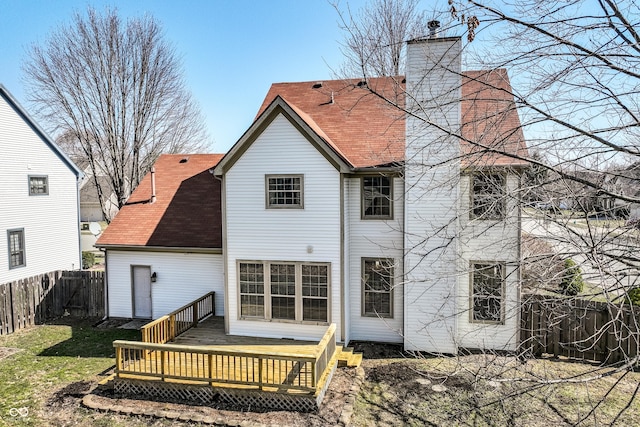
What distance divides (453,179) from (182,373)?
7507mm

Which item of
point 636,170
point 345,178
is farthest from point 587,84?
point 345,178

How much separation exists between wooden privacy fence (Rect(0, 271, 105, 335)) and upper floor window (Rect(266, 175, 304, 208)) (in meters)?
8.03

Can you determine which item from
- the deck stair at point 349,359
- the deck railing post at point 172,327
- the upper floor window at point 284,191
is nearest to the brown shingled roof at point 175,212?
the deck railing post at point 172,327

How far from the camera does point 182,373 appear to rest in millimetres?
9539

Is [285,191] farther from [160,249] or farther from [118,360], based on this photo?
[118,360]

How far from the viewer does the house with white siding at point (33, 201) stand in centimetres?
1625

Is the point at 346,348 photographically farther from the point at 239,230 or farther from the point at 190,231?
the point at 190,231

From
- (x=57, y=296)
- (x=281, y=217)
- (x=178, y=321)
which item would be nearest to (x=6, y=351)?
(x=57, y=296)

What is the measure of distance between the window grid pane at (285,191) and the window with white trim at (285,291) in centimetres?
173

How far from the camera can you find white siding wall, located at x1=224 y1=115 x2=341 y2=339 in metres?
11.6

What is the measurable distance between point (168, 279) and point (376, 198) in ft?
24.9

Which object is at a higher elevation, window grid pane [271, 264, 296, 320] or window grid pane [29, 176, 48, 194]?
window grid pane [29, 176, 48, 194]

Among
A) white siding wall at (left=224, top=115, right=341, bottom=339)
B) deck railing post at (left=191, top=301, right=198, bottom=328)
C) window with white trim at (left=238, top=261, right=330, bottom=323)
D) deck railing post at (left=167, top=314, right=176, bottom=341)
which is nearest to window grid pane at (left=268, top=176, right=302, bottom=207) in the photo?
white siding wall at (left=224, top=115, right=341, bottom=339)

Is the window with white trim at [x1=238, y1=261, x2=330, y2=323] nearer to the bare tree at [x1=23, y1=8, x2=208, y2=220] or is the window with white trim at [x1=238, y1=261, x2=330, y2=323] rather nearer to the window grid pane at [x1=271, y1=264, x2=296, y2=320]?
the window grid pane at [x1=271, y1=264, x2=296, y2=320]
